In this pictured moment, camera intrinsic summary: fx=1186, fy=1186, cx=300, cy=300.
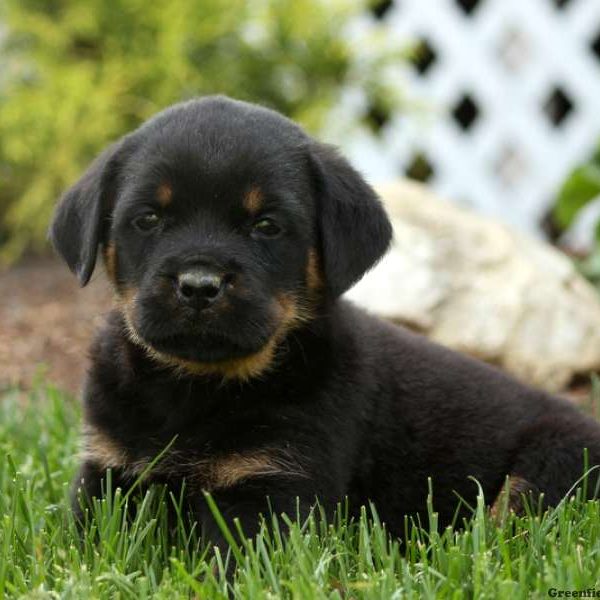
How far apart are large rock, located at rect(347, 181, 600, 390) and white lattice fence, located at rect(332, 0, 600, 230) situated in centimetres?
256

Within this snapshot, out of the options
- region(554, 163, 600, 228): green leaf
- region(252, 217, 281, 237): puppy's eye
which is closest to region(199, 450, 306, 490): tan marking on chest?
region(252, 217, 281, 237): puppy's eye

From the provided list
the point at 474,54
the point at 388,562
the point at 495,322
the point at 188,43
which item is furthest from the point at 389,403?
the point at 474,54

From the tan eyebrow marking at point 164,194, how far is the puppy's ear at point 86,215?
0.27 meters

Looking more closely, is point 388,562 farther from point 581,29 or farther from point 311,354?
point 581,29

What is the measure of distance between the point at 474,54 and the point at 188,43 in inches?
89.3

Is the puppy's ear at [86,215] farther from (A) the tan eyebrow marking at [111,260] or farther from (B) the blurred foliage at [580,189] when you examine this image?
(B) the blurred foliage at [580,189]

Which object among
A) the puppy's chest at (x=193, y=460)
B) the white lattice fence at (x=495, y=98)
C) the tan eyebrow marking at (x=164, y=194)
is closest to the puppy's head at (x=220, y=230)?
the tan eyebrow marking at (x=164, y=194)

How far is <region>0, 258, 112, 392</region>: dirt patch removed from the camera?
6242 mm

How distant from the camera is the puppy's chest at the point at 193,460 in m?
3.23

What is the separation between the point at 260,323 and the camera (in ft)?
10.5

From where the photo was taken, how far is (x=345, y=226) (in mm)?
3441

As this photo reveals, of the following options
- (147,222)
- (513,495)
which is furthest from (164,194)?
(513,495)

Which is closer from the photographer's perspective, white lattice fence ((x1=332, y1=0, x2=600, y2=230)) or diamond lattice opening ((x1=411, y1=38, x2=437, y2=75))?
white lattice fence ((x1=332, y1=0, x2=600, y2=230))

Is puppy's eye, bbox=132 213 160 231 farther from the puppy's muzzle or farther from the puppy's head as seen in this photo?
the puppy's muzzle
